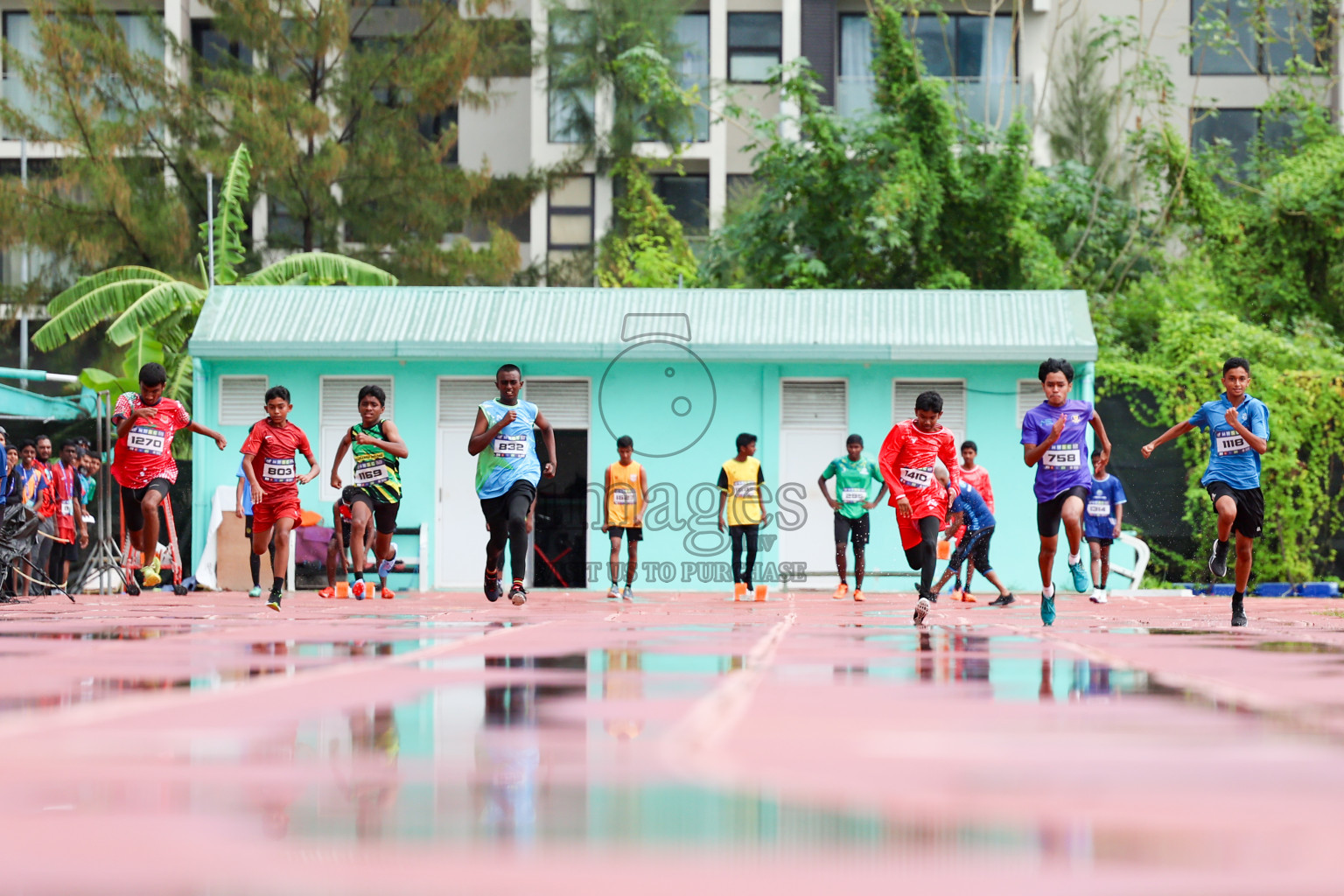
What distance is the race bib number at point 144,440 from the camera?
12.9 m

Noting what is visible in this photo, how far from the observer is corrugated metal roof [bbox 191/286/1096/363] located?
2058cm

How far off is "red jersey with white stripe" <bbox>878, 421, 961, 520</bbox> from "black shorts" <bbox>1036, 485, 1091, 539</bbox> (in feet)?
2.45

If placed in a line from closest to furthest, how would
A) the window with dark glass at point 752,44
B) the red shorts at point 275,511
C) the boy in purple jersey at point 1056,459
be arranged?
the boy in purple jersey at point 1056,459 < the red shorts at point 275,511 < the window with dark glass at point 752,44

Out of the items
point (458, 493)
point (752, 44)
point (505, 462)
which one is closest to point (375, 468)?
point (505, 462)

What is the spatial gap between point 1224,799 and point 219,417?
19217 mm

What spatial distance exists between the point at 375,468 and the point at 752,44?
25.3 metres

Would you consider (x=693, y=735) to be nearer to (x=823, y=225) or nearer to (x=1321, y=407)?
(x=1321, y=407)

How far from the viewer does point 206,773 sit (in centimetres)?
365

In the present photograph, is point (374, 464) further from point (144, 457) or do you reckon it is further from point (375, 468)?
point (144, 457)

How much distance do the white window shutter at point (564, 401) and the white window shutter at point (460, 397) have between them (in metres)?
0.62

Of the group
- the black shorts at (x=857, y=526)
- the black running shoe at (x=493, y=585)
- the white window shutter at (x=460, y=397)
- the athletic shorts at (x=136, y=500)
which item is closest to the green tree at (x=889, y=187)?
the white window shutter at (x=460, y=397)

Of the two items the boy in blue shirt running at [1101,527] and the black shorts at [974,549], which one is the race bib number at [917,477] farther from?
the boy in blue shirt running at [1101,527]

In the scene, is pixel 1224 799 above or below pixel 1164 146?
below

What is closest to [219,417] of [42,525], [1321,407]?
[42,525]
